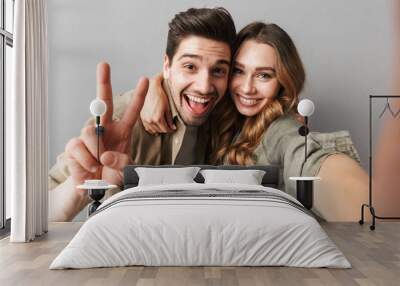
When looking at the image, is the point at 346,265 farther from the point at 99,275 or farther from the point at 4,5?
the point at 4,5

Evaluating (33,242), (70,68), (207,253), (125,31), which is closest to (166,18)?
(125,31)

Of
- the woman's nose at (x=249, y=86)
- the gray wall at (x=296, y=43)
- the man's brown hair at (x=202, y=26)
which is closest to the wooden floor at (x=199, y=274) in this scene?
the gray wall at (x=296, y=43)

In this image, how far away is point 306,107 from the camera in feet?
25.4

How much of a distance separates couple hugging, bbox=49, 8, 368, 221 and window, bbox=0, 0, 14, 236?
0.86 metres

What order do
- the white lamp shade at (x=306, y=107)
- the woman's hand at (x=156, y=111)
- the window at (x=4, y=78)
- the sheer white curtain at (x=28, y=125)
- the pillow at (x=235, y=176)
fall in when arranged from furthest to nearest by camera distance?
the woman's hand at (x=156, y=111)
the white lamp shade at (x=306, y=107)
the pillow at (x=235, y=176)
the window at (x=4, y=78)
the sheer white curtain at (x=28, y=125)

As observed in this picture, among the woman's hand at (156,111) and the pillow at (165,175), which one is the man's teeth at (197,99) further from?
the pillow at (165,175)

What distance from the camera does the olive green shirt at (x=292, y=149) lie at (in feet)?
26.2

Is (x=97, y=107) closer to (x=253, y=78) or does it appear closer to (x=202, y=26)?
(x=202, y=26)

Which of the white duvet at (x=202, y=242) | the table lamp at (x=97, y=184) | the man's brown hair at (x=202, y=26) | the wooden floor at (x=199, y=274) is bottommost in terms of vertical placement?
the wooden floor at (x=199, y=274)

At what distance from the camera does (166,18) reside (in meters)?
8.22

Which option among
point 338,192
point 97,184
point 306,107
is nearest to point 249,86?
point 306,107

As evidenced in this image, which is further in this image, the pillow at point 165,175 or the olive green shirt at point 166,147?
the olive green shirt at point 166,147

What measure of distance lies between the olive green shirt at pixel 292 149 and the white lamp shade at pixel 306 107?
314 millimetres

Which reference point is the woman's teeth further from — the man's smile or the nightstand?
the nightstand
